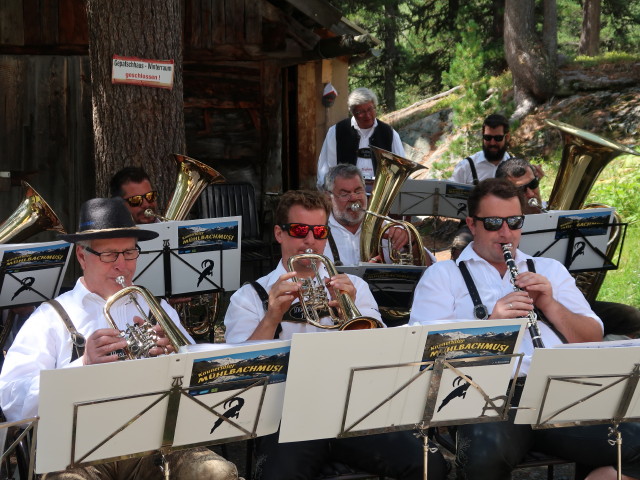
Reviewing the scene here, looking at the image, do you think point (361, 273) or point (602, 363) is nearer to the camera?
point (602, 363)

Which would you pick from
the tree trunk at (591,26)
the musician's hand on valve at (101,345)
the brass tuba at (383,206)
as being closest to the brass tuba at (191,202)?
the brass tuba at (383,206)

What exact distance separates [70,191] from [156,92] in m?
3.09

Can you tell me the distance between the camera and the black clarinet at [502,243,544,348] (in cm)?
405

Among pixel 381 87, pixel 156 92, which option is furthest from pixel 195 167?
pixel 381 87

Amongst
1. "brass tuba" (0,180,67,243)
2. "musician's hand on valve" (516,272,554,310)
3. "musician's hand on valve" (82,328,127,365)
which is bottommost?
"musician's hand on valve" (82,328,127,365)

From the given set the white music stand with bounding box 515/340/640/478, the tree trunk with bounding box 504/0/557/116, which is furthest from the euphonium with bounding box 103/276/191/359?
the tree trunk with bounding box 504/0/557/116

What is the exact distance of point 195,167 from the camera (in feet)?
20.3

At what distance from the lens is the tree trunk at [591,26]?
58.5ft

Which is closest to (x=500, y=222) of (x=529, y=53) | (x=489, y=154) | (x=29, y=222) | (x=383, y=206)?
(x=383, y=206)

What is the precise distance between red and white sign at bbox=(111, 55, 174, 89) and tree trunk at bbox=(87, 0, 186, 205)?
39mm

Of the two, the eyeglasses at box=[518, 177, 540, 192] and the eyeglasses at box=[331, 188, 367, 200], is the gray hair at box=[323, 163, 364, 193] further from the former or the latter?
the eyeglasses at box=[518, 177, 540, 192]

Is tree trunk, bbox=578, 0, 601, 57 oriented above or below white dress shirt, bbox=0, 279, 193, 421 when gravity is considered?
above

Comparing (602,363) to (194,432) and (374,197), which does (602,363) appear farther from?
(374,197)

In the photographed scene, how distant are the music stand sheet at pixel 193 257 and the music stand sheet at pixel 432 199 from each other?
6.89 ft
